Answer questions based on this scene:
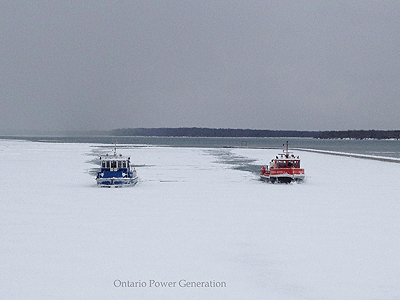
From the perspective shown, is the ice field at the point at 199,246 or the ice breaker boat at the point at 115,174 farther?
the ice breaker boat at the point at 115,174

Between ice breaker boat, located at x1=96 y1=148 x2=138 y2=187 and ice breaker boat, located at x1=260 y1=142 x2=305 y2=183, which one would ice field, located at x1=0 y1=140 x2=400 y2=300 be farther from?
ice breaker boat, located at x1=260 y1=142 x2=305 y2=183

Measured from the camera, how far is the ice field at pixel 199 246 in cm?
1020

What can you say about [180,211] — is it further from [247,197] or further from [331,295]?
[331,295]

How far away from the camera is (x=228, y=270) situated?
37.5 feet

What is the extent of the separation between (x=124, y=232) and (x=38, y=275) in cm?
492

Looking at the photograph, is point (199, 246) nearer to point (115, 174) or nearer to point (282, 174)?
point (115, 174)

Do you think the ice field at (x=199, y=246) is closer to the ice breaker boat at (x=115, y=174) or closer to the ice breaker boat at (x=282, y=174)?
the ice breaker boat at (x=115, y=174)

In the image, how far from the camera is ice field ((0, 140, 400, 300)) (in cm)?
1020

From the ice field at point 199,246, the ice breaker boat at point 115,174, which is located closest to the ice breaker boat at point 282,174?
the ice field at point 199,246

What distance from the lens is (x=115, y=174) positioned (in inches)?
1240

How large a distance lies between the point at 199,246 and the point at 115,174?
18.5 metres

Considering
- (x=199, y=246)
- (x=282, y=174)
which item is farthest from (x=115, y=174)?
(x=199, y=246)

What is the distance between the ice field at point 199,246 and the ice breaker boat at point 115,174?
14.9 feet

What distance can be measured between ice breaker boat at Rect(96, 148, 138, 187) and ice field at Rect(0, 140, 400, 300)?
4545mm
